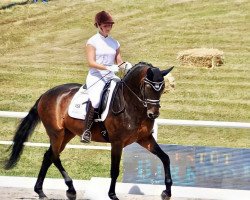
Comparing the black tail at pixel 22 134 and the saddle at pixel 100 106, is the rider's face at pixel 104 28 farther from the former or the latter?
the black tail at pixel 22 134

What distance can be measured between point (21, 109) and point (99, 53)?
10.5 metres

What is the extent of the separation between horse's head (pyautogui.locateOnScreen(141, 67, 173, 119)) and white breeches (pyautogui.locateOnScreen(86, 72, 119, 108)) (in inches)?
33.0

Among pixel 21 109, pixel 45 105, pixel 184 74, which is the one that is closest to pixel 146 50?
pixel 184 74

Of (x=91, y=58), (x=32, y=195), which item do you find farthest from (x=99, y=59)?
(x=32, y=195)

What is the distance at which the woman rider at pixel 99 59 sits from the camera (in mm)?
8242

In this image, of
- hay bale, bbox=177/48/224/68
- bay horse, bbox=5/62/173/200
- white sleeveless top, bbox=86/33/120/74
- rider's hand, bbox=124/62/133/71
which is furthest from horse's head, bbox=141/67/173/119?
hay bale, bbox=177/48/224/68

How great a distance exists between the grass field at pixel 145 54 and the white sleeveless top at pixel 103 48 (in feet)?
A: 18.1

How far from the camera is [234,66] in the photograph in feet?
71.4

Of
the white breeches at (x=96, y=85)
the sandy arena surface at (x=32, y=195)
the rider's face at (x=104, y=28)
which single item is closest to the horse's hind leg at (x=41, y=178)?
the sandy arena surface at (x=32, y=195)

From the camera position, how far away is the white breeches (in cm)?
831

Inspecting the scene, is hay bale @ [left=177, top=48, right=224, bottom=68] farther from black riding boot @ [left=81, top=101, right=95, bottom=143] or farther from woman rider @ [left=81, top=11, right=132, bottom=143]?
black riding boot @ [left=81, top=101, right=95, bottom=143]

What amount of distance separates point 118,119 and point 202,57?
13.8m

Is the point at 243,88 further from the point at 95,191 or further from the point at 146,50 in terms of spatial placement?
the point at 95,191

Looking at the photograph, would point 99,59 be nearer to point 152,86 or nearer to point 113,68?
point 113,68
